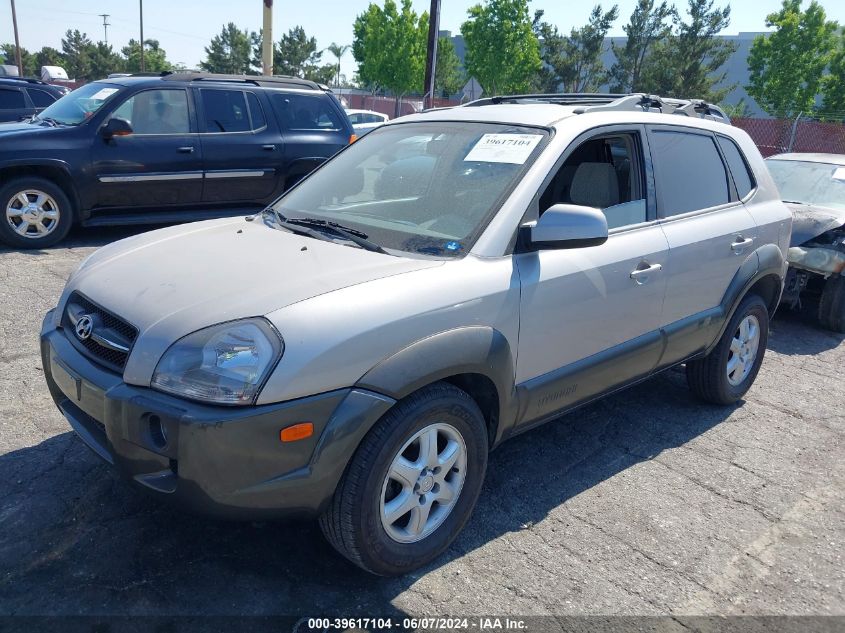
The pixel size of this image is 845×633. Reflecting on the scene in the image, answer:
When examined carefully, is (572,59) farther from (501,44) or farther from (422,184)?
(422,184)

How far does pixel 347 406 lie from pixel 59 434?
2.07 meters

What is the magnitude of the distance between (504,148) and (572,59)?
2120 inches

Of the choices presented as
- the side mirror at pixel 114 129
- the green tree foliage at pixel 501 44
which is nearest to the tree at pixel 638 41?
the green tree foliage at pixel 501 44

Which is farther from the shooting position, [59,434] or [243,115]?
[243,115]

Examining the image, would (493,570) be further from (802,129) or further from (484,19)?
(484,19)

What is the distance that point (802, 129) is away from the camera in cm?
2059

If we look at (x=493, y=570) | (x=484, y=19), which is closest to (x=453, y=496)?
(x=493, y=570)

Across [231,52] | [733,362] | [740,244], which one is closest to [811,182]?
[733,362]

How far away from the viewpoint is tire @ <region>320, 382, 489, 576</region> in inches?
96.7

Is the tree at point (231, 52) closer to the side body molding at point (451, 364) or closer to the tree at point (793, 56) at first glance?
the tree at point (793, 56)

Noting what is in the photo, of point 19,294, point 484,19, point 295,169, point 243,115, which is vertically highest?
point 484,19

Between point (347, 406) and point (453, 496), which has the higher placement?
Answer: point (347, 406)

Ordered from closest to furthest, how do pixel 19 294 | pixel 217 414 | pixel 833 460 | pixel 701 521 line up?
pixel 217 414 < pixel 701 521 < pixel 833 460 < pixel 19 294

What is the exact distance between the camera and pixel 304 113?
9.00 m
